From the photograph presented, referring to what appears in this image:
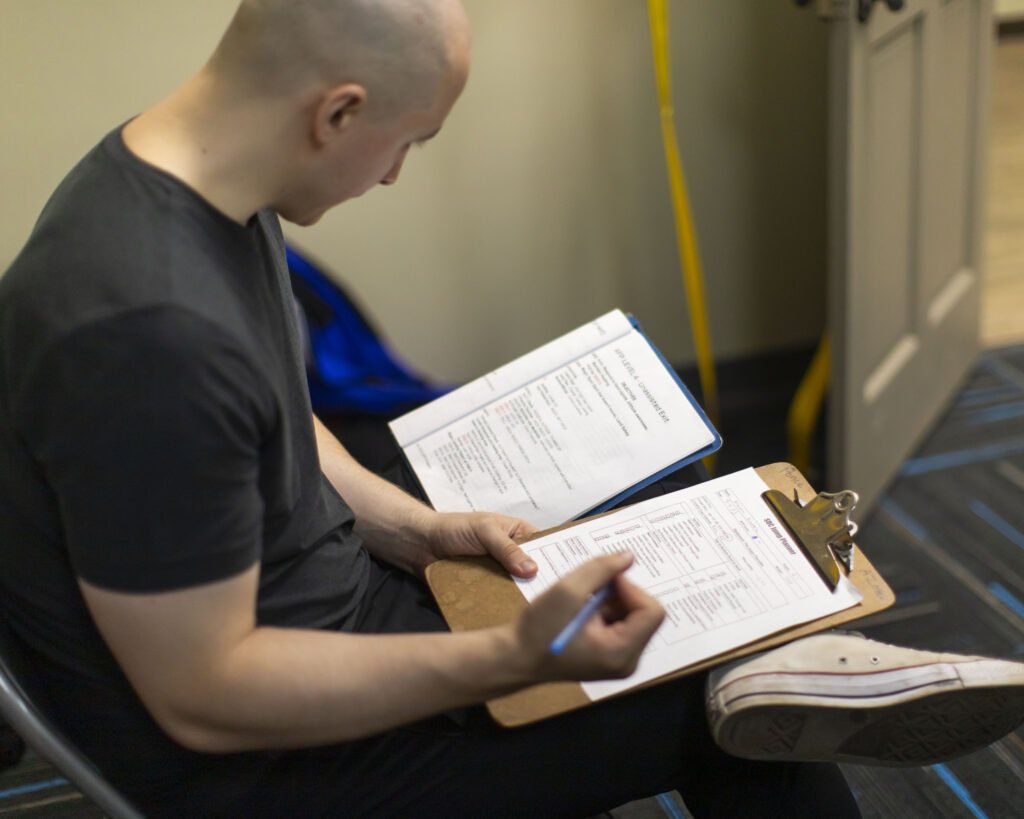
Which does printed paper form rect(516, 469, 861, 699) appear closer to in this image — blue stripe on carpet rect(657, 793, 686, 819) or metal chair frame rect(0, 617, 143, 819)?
metal chair frame rect(0, 617, 143, 819)

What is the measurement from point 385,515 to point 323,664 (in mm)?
303

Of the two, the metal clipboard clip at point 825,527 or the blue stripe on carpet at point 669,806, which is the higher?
the metal clipboard clip at point 825,527

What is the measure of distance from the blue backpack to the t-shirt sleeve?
1.02 m

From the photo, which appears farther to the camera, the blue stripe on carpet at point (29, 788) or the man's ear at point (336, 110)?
the blue stripe on carpet at point (29, 788)

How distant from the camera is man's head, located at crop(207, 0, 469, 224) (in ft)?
2.24

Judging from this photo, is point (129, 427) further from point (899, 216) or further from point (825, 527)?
point (899, 216)

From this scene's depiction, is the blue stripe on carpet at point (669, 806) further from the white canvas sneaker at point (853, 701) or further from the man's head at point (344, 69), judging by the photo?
the man's head at point (344, 69)

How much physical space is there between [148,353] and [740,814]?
0.57 metres

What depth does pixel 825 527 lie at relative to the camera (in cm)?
83

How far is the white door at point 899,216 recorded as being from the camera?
1536 mm

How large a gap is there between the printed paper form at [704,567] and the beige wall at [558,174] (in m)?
1.13

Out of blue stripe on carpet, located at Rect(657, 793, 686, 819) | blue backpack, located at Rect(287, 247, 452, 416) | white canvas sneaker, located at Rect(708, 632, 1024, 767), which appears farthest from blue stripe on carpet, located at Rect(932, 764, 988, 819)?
blue backpack, located at Rect(287, 247, 452, 416)

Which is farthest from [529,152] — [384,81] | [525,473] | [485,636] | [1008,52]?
[1008,52]

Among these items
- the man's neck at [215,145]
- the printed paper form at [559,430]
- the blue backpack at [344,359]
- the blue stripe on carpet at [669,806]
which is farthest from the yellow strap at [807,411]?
the man's neck at [215,145]
